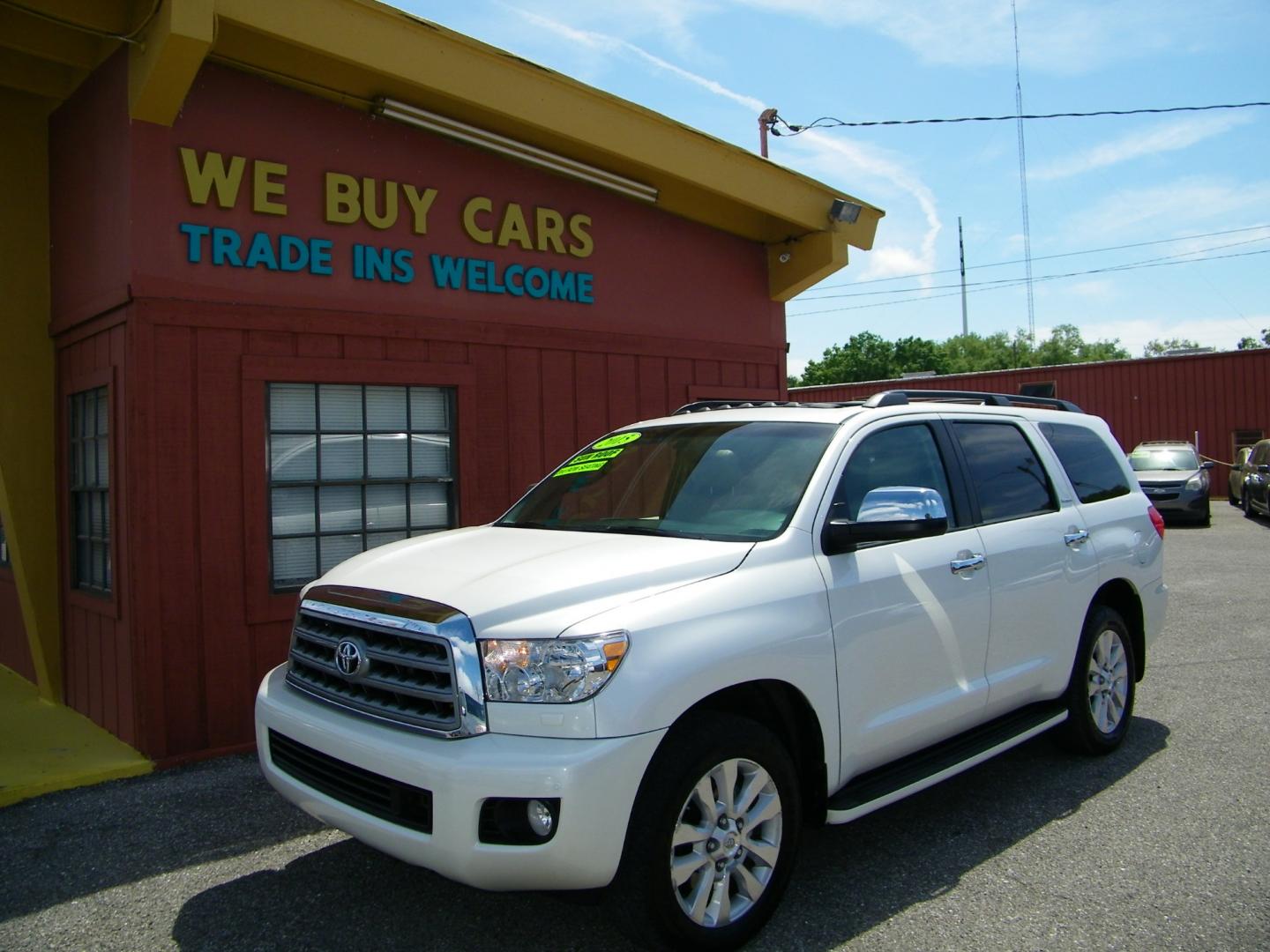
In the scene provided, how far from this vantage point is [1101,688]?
5328 millimetres

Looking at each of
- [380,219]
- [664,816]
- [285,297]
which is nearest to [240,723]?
[285,297]

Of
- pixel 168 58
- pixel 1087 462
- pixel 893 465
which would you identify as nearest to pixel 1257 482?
pixel 1087 462

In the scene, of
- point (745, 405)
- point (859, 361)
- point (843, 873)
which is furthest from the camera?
point (859, 361)

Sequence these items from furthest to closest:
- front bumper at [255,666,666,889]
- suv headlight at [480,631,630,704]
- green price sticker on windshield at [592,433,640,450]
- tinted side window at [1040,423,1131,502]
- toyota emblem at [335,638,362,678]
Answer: tinted side window at [1040,423,1131,502] < green price sticker on windshield at [592,433,640,450] < toyota emblem at [335,638,362,678] < suv headlight at [480,631,630,704] < front bumper at [255,666,666,889]

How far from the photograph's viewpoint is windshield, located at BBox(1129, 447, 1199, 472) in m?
19.3

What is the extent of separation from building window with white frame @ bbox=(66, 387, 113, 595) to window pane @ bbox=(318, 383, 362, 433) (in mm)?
1211

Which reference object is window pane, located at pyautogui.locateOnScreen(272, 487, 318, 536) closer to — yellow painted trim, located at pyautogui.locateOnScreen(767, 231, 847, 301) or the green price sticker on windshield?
the green price sticker on windshield

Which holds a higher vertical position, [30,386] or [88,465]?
[30,386]

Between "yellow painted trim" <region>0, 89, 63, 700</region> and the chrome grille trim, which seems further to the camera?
"yellow painted trim" <region>0, 89, 63, 700</region>

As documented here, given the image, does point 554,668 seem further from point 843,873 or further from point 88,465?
point 88,465

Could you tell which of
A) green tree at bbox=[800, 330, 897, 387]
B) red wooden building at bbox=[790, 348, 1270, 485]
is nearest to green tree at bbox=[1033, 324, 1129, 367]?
green tree at bbox=[800, 330, 897, 387]

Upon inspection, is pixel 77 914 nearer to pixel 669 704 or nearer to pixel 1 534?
pixel 669 704

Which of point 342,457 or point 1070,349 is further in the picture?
point 1070,349

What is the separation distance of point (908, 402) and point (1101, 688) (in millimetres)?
1945
